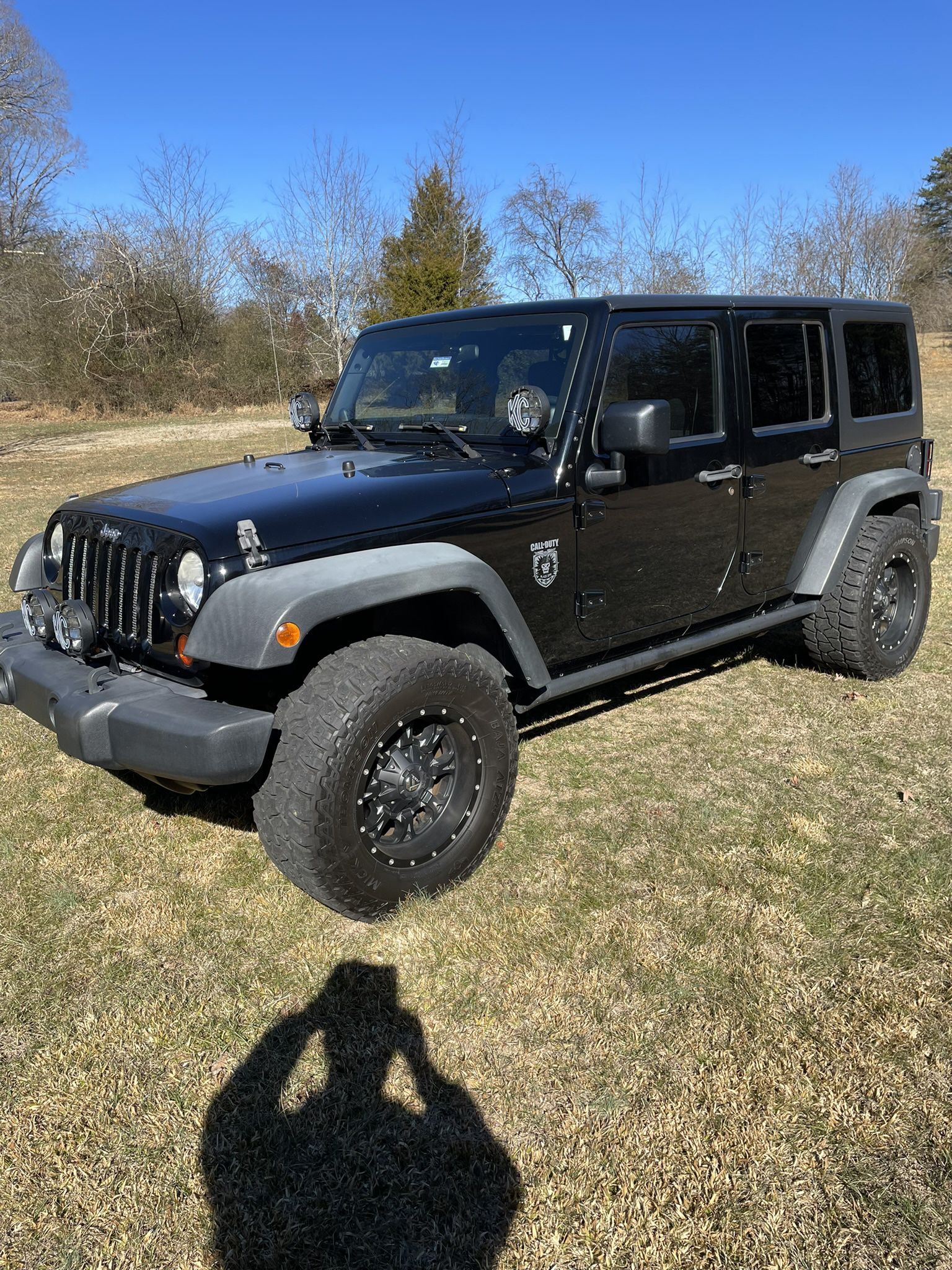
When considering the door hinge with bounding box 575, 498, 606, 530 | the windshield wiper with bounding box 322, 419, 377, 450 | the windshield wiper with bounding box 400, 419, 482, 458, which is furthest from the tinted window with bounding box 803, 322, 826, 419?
the windshield wiper with bounding box 322, 419, 377, 450

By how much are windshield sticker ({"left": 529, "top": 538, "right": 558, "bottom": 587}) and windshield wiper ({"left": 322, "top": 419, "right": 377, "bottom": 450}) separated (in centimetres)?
94

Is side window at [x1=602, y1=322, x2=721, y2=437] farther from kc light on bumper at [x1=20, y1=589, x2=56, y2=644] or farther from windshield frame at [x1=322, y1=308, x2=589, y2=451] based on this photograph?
kc light on bumper at [x1=20, y1=589, x2=56, y2=644]

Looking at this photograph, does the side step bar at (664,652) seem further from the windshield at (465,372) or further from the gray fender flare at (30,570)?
the gray fender flare at (30,570)

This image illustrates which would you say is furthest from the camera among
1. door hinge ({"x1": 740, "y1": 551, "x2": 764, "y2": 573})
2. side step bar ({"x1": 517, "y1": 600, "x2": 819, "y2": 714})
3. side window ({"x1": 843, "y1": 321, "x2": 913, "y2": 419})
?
side window ({"x1": 843, "y1": 321, "x2": 913, "y2": 419})

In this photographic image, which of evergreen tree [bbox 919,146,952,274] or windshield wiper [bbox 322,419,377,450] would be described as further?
evergreen tree [bbox 919,146,952,274]

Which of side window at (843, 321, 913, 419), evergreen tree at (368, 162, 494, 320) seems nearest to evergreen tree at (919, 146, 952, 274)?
evergreen tree at (368, 162, 494, 320)

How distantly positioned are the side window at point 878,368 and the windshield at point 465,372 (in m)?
1.93

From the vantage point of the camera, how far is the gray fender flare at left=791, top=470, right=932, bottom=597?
4598mm

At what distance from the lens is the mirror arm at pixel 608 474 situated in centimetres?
346

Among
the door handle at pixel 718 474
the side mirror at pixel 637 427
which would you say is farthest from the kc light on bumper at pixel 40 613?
the door handle at pixel 718 474

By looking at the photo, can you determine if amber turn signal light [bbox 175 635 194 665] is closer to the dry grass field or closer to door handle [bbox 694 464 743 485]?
the dry grass field

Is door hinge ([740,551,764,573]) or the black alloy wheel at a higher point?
door hinge ([740,551,764,573])

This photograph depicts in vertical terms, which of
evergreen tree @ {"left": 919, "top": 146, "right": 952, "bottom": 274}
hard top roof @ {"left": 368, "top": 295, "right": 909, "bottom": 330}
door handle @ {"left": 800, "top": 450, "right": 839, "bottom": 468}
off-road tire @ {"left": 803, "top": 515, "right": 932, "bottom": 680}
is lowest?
off-road tire @ {"left": 803, "top": 515, "right": 932, "bottom": 680}

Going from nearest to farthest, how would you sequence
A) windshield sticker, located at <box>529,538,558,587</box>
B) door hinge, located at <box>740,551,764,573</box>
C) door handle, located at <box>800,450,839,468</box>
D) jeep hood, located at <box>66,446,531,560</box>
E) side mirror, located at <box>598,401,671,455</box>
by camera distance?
jeep hood, located at <box>66,446,531,560</box> → side mirror, located at <box>598,401,671,455</box> → windshield sticker, located at <box>529,538,558,587</box> → door hinge, located at <box>740,551,764,573</box> → door handle, located at <box>800,450,839,468</box>
